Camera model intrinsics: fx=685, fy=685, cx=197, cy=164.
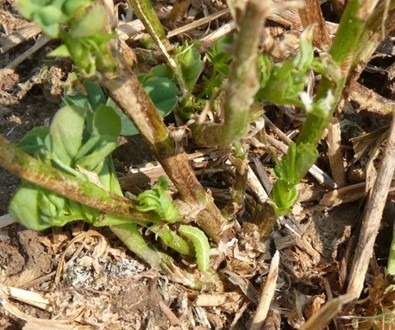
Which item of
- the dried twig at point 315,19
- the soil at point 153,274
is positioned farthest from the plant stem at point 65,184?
the dried twig at point 315,19

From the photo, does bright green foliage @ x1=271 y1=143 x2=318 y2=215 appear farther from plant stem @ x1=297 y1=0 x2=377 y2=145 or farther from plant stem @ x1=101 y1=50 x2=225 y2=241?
plant stem @ x1=101 y1=50 x2=225 y2=241

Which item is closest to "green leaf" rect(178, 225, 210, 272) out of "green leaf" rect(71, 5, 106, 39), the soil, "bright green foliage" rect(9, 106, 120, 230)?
the soil

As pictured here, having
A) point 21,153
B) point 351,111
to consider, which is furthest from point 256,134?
point 21,153

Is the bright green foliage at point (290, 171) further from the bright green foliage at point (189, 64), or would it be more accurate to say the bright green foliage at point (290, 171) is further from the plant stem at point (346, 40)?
the bright green foliage at point (189, 64)

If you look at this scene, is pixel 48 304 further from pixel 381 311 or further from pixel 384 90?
pixel 384 90

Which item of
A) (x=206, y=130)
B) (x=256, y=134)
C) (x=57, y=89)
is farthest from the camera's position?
(x=57, y=89)

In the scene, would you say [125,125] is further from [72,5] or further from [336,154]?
[336,154]
